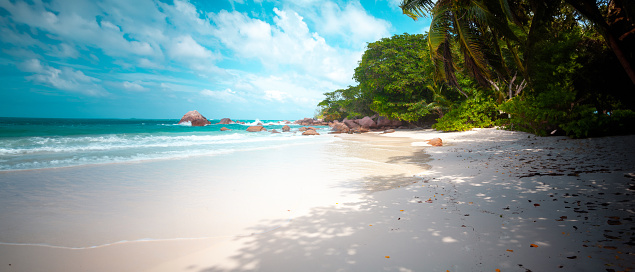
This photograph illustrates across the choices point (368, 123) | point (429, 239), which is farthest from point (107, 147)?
point (368, 123)

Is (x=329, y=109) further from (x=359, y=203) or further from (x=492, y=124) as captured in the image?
(x=359, y=203)

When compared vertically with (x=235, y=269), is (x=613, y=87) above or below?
above

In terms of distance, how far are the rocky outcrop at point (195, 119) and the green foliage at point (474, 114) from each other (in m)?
59.0

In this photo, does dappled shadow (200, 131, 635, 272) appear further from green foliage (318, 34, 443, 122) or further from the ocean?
green foliage (318, 34, 443, 122)

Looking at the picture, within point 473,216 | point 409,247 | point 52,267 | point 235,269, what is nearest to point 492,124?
point 473,216

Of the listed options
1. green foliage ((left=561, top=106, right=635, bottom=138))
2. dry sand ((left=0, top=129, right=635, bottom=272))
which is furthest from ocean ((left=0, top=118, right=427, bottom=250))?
green foliage ((left=561, top=106, right=635, bottom=138))

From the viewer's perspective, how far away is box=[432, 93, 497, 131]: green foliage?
20008 millimetres

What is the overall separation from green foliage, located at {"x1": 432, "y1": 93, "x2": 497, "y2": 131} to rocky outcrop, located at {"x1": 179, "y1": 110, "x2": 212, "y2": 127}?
59.0 m

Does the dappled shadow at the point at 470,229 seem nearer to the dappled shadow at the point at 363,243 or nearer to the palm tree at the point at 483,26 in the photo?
the dappled shadow at the point at 363,243

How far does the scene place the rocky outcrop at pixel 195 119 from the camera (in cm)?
6316

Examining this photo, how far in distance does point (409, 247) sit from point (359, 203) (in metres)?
1.76

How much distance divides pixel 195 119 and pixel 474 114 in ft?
204

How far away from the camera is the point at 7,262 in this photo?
2.81 m

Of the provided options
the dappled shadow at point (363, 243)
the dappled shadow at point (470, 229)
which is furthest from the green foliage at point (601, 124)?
the dappled shadow at point (363, 243)
